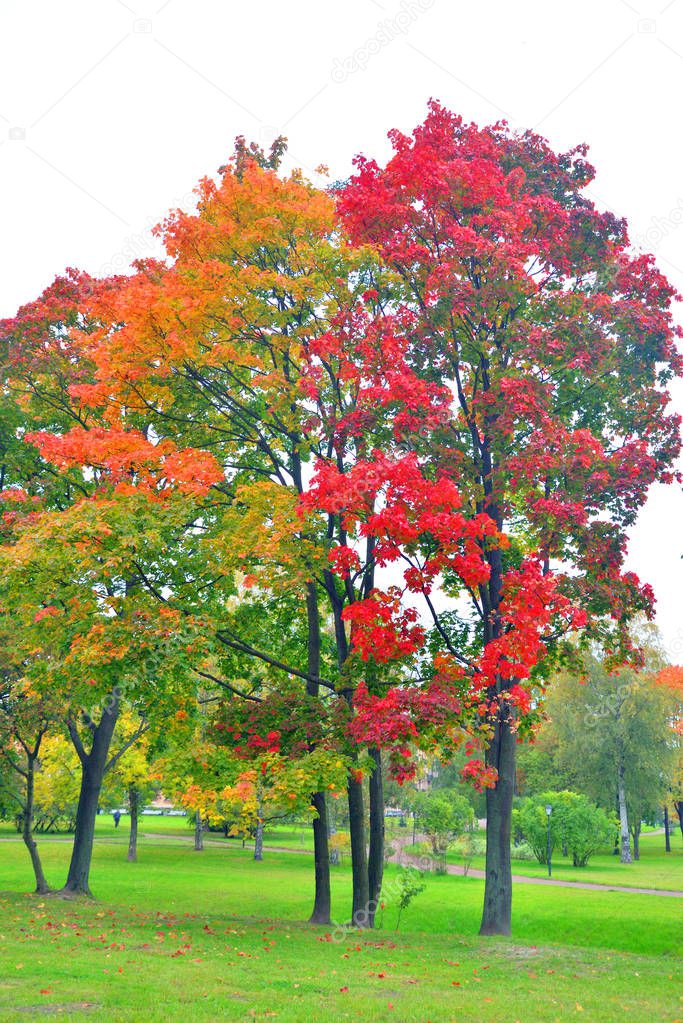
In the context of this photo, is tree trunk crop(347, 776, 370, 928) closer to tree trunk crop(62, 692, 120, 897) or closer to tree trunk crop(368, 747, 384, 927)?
tree trunk crop(368, 747, 384, 927)

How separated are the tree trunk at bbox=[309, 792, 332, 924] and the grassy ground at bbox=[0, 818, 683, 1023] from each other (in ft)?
1.88

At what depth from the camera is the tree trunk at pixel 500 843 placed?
14.9m

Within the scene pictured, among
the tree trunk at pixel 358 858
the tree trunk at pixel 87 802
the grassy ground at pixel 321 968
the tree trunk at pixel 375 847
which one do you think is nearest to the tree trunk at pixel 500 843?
the grassy ground at pixel 321 968

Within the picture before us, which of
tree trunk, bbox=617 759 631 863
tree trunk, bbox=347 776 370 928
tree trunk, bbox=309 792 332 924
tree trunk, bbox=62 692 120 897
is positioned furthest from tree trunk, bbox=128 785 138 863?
tree trunk, bbox=617 759 631 863

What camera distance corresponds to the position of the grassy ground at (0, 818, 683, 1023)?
8.27 meters

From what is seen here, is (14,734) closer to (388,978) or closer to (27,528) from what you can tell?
(27,528)

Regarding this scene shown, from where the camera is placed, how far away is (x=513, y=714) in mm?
14469

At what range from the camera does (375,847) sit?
18.0m

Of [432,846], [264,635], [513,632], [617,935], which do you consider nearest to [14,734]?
[264,635]

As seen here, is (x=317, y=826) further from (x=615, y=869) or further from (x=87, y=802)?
(x=615, y=869)

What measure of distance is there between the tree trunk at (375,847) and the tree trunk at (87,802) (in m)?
7.23

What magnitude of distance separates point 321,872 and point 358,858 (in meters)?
1.14

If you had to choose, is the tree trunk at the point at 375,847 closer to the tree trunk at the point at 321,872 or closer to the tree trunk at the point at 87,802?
the tree trunk at the point at 321,872

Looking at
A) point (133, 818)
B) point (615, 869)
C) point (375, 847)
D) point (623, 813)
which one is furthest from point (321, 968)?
point (623, 813)
